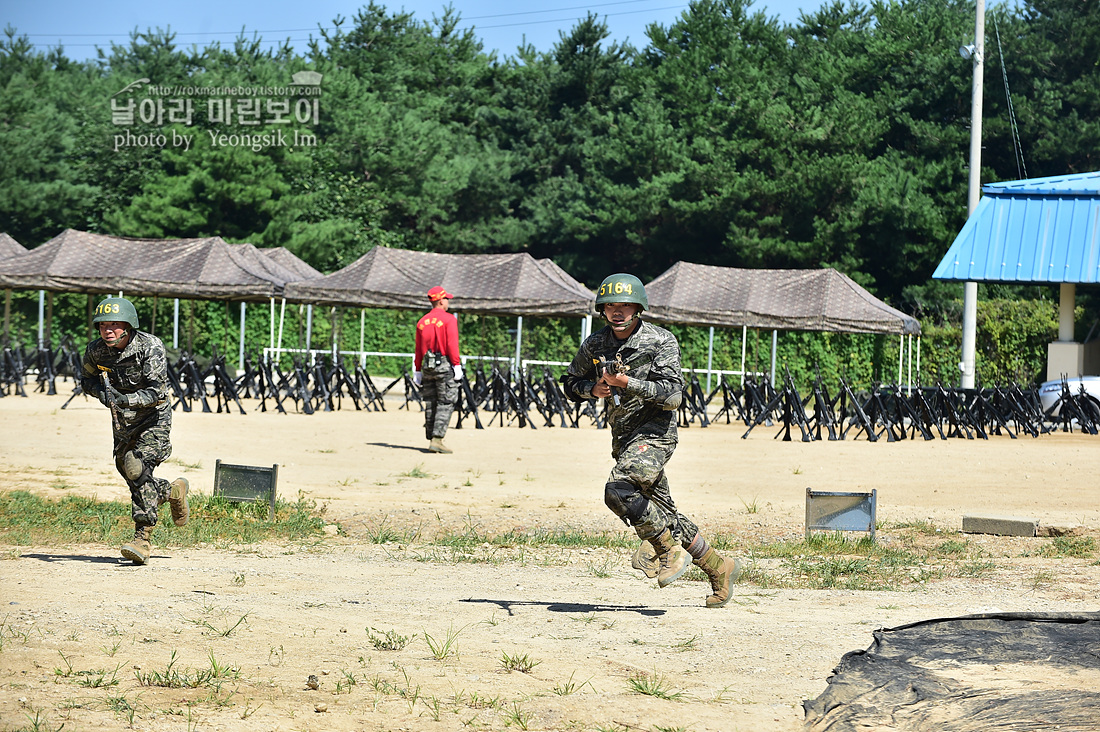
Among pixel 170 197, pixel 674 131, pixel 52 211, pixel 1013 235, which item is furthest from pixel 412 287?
pixel 52 211

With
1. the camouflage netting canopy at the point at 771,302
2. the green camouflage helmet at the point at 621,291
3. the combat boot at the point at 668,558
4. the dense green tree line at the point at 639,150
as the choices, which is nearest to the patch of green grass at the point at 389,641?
the combat boot at the point at 668,558

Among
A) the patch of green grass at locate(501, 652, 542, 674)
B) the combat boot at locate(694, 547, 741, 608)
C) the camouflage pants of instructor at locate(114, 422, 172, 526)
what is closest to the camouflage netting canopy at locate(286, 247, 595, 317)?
the camouflage pants of instructor at locate(114, 422, 172, 526)

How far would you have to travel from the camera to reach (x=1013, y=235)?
25.0 m

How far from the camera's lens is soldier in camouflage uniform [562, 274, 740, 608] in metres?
6.56

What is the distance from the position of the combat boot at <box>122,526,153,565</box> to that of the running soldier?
7.39m

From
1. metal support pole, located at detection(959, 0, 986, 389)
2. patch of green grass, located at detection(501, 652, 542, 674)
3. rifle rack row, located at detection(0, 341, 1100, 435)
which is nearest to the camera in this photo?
patch of green grass, located at detection(501, 652, 542, 674)

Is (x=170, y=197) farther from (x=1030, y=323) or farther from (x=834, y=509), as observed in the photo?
(x=834, y=509)

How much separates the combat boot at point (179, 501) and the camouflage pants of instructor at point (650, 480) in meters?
3.17

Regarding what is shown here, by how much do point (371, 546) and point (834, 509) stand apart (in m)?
3.52

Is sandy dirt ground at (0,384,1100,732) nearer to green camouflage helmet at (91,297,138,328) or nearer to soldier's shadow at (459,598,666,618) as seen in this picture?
soldier's shadow at (459,598,666,618)

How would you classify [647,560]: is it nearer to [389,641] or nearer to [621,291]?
[621,291]

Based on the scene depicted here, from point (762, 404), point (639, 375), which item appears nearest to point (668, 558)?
point (639, 375)

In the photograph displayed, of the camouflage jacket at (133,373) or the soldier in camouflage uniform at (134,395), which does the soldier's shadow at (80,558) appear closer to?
the soldier in camouflage uniform at (134,395)

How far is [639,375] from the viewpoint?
6695 millimetres
